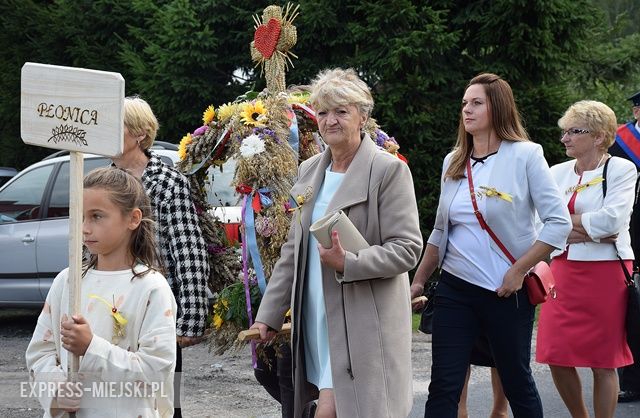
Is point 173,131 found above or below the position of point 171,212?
above

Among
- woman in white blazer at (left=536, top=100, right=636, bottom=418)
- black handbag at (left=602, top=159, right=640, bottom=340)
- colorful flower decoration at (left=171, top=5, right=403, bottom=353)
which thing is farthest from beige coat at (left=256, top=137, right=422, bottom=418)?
black handbag at (left=602, top=159, right=640, bottom=340)

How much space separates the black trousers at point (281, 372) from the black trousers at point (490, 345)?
0.69 m

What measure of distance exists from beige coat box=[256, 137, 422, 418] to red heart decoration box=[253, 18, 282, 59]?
113cm

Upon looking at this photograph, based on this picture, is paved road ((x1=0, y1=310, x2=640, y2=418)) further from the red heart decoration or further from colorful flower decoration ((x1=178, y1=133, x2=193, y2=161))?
the red heart decoration

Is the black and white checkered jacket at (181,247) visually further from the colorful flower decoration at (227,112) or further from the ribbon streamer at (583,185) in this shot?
the ribbon streamer at (583,185)

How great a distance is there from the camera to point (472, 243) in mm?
4836

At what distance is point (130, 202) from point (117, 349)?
559 mm

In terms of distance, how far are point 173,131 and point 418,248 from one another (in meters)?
10.6

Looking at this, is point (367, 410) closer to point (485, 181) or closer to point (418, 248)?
point (418, 248)

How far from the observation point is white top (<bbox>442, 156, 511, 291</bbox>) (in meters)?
4.77

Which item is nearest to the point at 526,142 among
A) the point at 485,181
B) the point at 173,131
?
the point at 485,181

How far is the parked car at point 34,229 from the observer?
31.0 ft

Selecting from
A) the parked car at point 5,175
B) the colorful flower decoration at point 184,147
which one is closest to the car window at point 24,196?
the parked car at point 5,175

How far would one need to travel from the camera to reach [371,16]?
1271 cm
